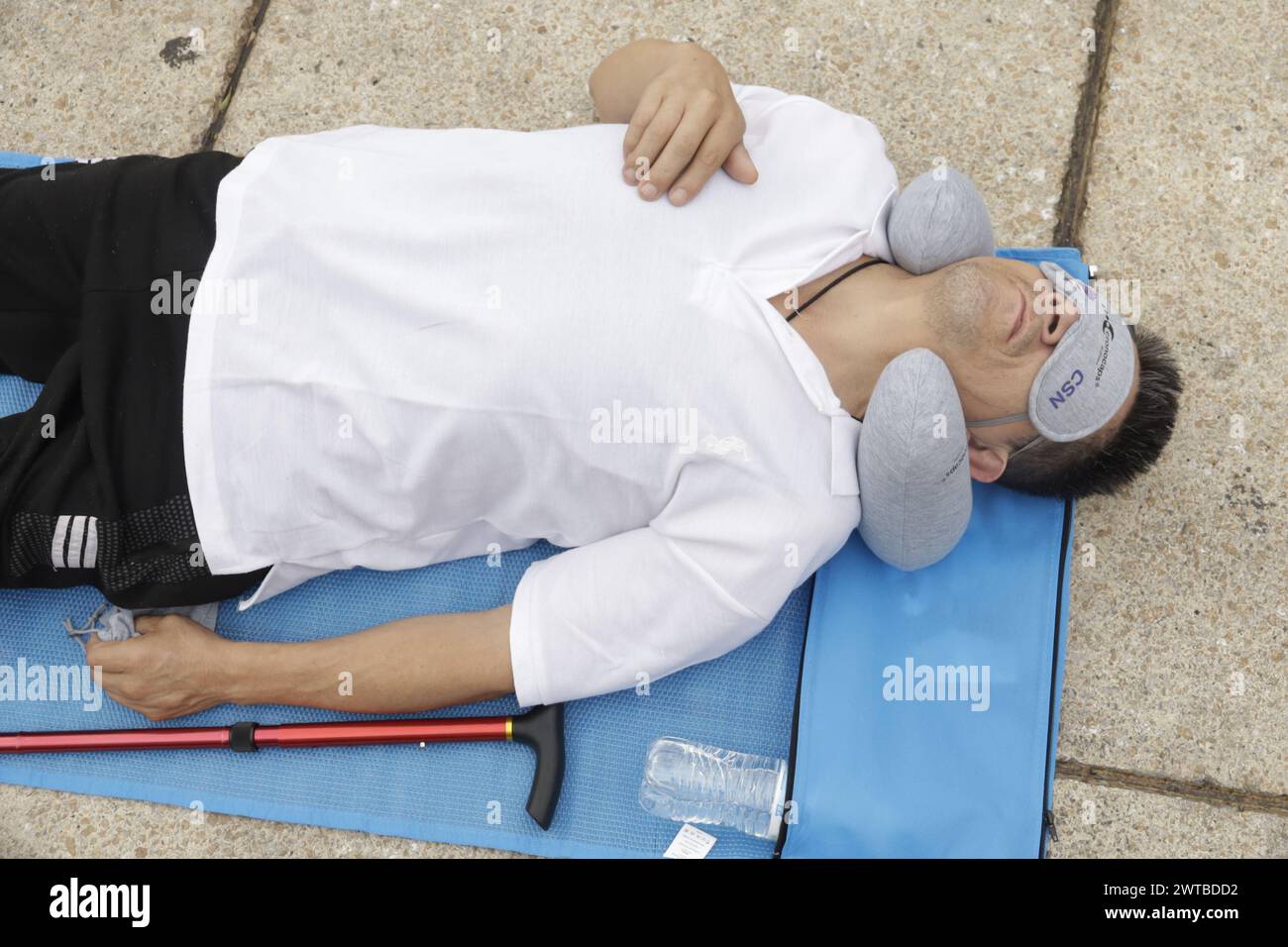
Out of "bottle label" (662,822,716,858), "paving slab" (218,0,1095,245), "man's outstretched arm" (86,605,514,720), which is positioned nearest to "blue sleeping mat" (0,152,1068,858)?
"bottle label" (662,822,716,858)

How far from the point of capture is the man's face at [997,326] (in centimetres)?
185

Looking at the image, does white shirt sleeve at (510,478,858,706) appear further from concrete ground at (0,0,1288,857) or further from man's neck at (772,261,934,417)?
concrete ground at (0,0,1288,857)

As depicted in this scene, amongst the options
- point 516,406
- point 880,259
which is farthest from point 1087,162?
point 516,406

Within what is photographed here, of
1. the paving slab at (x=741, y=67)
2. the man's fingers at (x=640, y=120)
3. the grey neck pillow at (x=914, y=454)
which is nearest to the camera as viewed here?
the grey neck pillow at (x=914, y=454)

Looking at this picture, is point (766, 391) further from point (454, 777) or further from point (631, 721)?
point (454, 777)

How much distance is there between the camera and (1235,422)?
2.32m

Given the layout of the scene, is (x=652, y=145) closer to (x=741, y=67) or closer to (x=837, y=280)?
(x=837, y=280)

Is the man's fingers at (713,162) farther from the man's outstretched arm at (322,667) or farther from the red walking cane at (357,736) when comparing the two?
the red walking cane at (357,736)

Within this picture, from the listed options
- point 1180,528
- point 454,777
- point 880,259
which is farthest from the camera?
point 1180,528

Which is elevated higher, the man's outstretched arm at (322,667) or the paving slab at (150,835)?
the man's outstretched arm at (322,667)

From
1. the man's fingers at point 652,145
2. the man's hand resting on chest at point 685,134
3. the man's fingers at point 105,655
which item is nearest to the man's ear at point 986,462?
the man's hand resting on chest at point 685,134

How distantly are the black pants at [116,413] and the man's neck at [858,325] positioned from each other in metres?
1.16

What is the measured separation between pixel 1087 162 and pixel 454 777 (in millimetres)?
2122

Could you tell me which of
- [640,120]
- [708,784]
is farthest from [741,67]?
[708,784]
